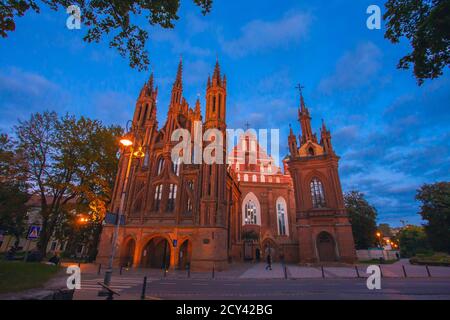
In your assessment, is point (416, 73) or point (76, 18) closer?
point (76, 18)

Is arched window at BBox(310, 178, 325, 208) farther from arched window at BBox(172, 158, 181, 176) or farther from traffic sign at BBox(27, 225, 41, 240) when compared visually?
traffic sign at BBox(27, 225, 41, 240)

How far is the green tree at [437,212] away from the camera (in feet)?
108

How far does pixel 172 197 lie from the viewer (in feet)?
90.2

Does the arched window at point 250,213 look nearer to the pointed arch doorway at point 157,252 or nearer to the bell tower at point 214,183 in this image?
the bell tower at point 214,183

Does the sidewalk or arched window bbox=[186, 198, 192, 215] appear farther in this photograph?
arched window bbox=[186, 198, 192, 215]

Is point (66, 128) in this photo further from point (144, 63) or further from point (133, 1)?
point (133, 1)

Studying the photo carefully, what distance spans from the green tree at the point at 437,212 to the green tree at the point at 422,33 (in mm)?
35584

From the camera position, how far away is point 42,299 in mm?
4793

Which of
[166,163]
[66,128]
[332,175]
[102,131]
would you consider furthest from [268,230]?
[66,128]

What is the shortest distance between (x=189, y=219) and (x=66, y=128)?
1855cm

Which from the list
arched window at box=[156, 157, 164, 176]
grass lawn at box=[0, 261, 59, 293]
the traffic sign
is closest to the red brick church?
arched window at box=[156, 157, 164, 176]

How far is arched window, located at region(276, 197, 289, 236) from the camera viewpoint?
149 ft

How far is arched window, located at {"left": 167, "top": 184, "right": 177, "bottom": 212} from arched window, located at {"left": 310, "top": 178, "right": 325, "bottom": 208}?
2158cm
